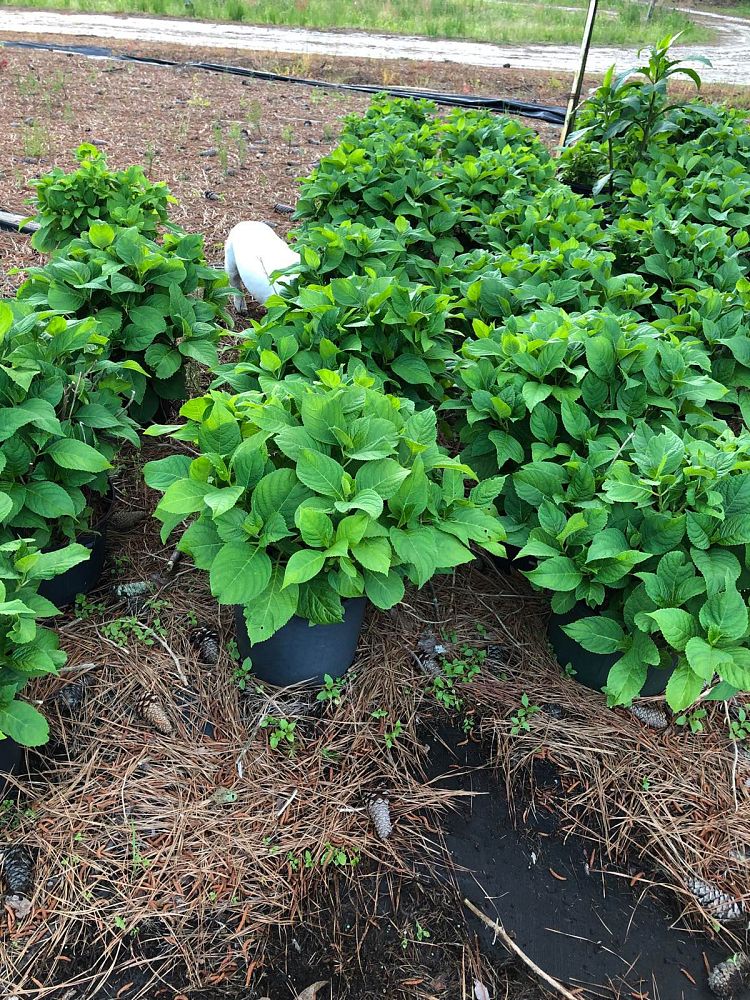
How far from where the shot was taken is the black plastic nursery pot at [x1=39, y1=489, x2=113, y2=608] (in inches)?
77.0

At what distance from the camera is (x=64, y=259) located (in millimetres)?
2246

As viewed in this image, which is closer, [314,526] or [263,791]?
[314,526]

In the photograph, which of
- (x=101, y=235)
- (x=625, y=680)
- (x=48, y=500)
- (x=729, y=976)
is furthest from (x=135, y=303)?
(x=729, y=976)

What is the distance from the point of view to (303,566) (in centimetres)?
143

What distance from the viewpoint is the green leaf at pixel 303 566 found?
55.4 inches

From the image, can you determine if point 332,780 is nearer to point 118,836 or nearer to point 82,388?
point 118,836

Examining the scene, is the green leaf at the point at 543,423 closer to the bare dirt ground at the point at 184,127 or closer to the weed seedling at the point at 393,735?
the weed seedling at the point at 393,735

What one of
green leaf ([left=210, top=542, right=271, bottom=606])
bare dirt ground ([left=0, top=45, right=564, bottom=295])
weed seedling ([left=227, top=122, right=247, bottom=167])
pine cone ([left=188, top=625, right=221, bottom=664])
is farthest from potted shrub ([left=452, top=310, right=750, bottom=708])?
weed seedling ([left=227, top=122, right=247, bottom=167])

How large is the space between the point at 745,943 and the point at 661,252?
8.40 ft

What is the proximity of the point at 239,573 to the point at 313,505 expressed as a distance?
0.71 ft

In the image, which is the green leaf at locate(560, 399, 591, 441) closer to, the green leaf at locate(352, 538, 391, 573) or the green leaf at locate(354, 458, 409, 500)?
the green leaf at locate(354, 458, 409, 500)

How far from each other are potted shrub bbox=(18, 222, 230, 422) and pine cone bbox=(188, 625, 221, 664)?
79 cm

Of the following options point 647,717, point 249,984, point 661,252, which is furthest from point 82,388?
point 661,252

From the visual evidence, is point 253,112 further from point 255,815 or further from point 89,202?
point 255,815
